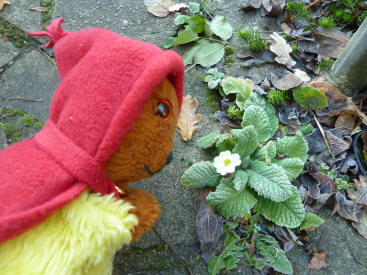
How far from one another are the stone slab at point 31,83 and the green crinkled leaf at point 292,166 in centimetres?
131

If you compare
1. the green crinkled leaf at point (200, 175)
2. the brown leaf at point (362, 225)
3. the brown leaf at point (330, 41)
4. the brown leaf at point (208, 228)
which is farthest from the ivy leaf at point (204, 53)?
the brown leaf at point (362, 225)

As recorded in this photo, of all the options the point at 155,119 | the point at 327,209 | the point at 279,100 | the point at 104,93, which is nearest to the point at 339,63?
the point at 279,100

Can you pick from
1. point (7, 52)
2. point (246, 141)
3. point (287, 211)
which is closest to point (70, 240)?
point (246, 141)

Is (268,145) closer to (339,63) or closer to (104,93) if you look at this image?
(339,63)

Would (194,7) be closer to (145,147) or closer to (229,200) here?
(229,200)

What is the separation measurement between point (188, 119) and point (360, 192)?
984mm

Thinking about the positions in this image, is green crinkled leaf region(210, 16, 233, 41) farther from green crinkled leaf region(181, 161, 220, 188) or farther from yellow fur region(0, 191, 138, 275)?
yellow fur region(0, 191, 138, 275)

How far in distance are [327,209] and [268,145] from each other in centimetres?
45

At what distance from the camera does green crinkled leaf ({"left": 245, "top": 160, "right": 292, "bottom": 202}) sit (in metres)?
1.35

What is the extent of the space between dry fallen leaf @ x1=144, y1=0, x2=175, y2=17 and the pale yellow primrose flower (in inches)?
46.6

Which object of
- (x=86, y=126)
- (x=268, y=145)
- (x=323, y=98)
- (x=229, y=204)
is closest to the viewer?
(x=86, y=126)

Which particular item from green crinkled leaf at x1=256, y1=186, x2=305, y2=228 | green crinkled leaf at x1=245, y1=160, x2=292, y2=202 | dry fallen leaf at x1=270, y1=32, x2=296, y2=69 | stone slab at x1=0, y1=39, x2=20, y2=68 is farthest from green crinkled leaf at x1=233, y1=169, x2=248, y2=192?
stone slab at x1=0, y1=39, x2=20, y2=68

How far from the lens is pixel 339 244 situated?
153cm

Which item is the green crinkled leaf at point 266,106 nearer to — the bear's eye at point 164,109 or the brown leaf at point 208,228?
the brown leaf at point 208,228
